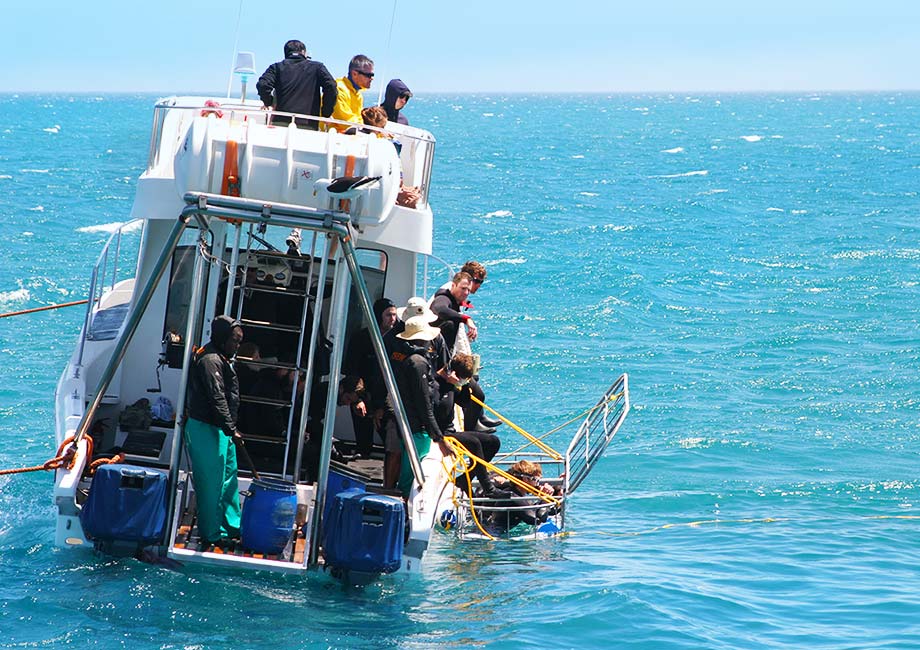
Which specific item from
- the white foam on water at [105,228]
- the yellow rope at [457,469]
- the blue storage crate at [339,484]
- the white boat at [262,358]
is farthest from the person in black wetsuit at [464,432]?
the white foam on water at [105,228]

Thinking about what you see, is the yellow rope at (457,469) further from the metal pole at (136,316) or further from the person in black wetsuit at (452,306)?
the metal pole at (136,316)

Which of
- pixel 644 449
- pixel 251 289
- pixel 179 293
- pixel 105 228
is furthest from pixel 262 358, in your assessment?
pixel 105 228

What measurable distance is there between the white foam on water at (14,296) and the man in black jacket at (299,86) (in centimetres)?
1679

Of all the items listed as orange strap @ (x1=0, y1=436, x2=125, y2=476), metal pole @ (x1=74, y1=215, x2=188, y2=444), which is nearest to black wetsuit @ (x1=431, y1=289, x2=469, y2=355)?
metal pole @ (x1=74, y1=215, x2=188, y2=444)

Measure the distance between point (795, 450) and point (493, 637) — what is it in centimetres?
897

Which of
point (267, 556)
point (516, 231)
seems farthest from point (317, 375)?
point (516, 231)

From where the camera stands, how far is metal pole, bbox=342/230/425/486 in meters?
9.67

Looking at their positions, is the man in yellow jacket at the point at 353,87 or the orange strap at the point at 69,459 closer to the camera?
Answer: the orange strap at the point at 69,459

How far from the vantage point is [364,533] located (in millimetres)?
9992

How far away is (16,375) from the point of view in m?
20.2

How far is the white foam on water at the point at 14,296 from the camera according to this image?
26891 millimetres

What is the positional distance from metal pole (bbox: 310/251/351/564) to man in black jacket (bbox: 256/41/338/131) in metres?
2.25

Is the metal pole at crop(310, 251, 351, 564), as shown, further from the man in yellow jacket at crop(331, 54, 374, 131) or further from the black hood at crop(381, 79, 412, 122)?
the black hood at crop(381, 79, 412, 122)

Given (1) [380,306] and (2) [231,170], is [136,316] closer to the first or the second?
(2) [231,170]
